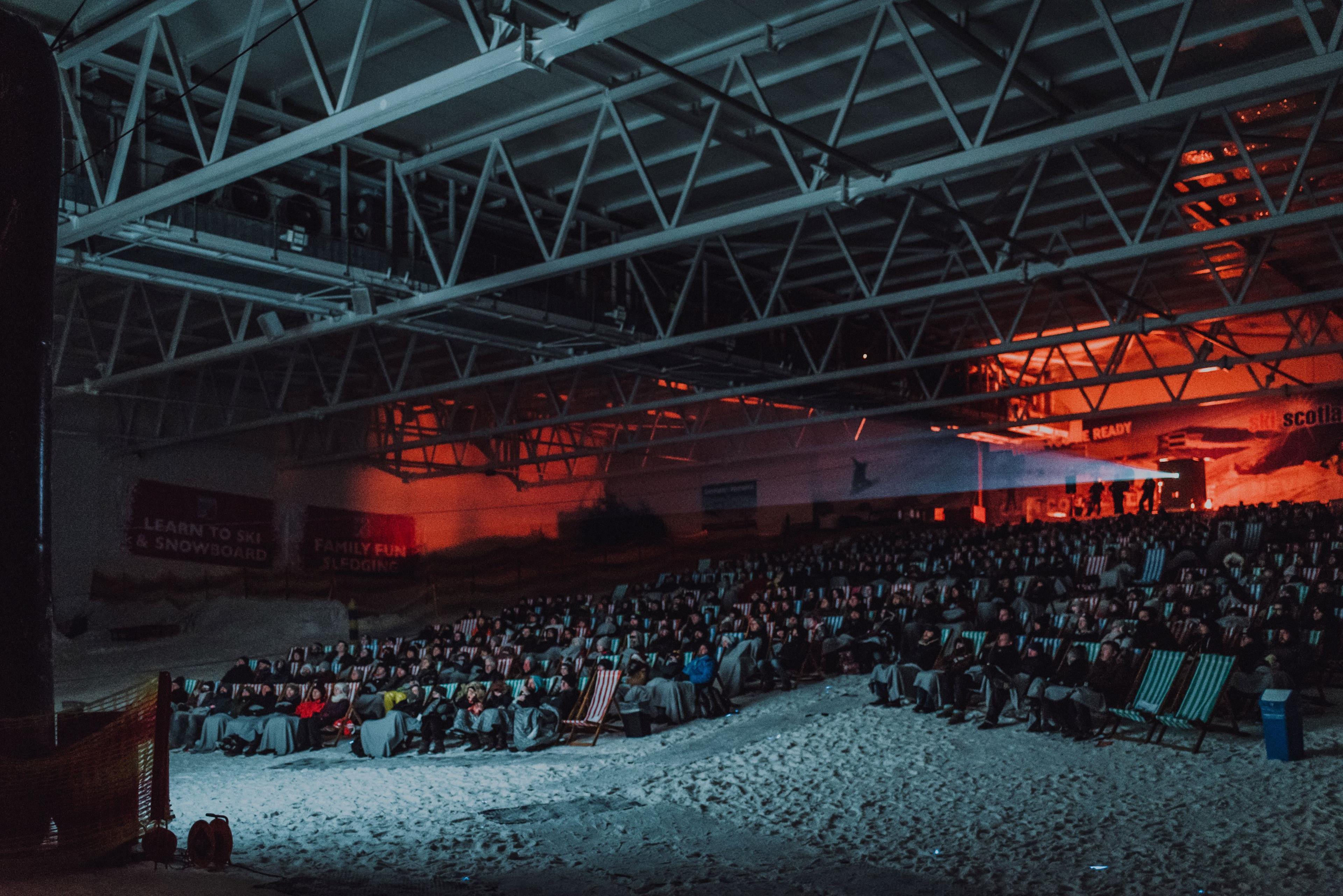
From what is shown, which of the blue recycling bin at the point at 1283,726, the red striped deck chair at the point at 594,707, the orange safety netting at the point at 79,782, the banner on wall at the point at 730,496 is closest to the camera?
the orange safety netting at the point at 79,782

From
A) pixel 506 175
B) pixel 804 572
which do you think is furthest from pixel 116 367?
pixel 804 572

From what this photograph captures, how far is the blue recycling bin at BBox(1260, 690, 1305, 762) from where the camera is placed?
8742 millimetres

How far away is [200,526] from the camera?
27.1 m

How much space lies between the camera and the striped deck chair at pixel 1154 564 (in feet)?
56.4

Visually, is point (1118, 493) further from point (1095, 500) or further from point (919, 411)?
point (919, 411)

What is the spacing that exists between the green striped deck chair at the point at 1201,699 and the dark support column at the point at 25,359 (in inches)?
350

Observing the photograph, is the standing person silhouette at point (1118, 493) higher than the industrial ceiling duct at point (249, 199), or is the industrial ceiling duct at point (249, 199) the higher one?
the industrial ceiling duct at point (249, 199)

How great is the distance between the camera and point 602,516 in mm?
34188

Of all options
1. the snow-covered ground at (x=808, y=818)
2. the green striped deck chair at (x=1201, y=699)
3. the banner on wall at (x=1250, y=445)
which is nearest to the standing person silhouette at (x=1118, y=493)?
the banner on wall at (x=1250, y=445)

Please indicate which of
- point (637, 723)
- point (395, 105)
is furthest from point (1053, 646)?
point (395, 105)

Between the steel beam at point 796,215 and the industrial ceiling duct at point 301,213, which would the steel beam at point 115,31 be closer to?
the industrial ceiling duct at point 301,213

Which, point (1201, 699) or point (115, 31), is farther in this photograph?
point (115, 31)

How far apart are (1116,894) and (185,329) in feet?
63.7

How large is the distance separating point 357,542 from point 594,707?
19.0 m
